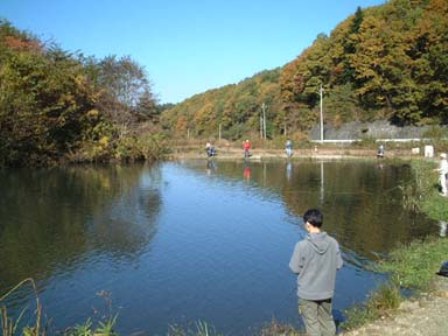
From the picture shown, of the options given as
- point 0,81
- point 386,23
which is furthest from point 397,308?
point 386,23

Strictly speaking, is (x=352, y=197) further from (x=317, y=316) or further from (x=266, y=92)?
(x=266, y=92)

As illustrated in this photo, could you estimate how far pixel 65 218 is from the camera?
18.4m

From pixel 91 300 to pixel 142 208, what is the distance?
34.5 feet

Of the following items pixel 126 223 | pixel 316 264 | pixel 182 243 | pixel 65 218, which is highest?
pixel 316 264

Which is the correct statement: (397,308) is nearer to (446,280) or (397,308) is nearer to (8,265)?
(446,280)

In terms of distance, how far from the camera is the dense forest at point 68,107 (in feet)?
121


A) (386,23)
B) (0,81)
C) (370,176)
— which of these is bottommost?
(370,176)

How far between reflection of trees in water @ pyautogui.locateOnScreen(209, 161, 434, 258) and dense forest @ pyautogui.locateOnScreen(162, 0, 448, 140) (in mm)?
19405

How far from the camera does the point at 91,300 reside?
10.2 metres

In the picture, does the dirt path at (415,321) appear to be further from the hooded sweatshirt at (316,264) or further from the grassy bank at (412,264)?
the hooded sweatshirt at (316,264)

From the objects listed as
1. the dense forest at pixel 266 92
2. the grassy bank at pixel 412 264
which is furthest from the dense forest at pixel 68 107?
the grassy bank at pixel 412 264

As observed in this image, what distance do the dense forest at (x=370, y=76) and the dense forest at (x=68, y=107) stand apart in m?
12.5

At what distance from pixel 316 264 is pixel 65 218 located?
45.8 ft

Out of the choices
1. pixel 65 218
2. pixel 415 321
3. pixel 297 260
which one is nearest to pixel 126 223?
pixel 65 218
